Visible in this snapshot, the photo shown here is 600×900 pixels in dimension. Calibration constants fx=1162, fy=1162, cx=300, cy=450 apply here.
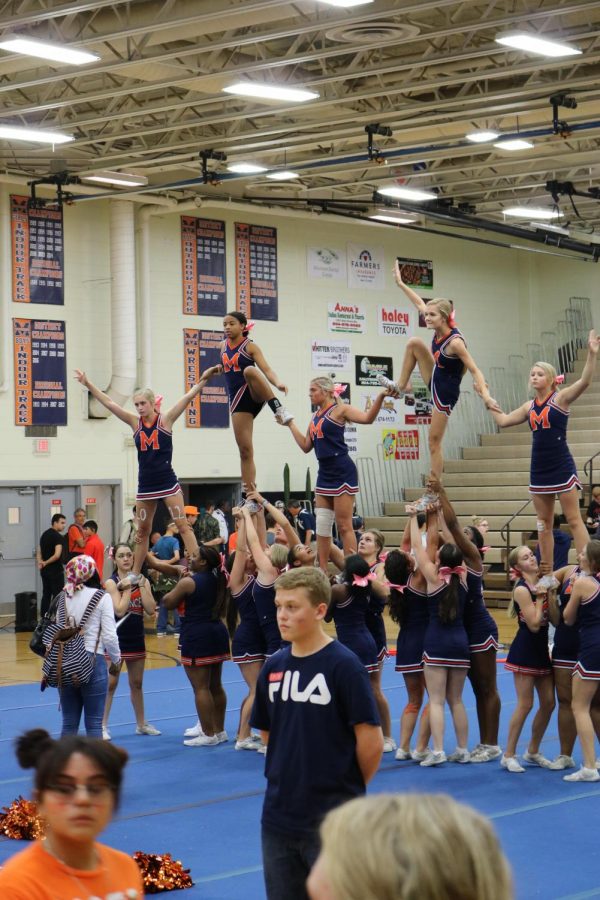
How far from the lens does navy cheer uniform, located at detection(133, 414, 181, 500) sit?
37.2 ft

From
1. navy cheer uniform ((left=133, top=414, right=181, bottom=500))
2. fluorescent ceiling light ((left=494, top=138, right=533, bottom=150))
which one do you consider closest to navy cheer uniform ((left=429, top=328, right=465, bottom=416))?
navy cheer uniform ((left=133, top=414, right=181, bottom=500))

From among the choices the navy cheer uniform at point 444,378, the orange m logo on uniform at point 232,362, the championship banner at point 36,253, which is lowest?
the navy cheer uniform at point 444,378

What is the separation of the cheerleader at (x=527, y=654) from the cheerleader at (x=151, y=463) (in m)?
3.35

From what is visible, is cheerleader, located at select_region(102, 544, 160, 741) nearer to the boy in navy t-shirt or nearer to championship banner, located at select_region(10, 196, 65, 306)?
the boy in navy t-shirt

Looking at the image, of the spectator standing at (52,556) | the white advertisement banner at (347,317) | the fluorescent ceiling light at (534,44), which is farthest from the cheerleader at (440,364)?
the white advertisement banner at (347,317)

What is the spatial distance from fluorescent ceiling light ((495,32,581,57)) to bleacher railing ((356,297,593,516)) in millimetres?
11755

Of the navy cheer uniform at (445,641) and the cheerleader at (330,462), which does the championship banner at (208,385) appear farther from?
the navy cheer uniform at (445,641)

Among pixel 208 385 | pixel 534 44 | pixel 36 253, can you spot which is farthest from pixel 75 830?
pixel 208 385

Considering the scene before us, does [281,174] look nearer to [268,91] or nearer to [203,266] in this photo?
[203,266]

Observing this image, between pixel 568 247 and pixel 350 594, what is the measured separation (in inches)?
730

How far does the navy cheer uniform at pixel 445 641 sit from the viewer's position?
31.3 feet

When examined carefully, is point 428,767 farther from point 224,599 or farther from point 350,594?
point 224,599

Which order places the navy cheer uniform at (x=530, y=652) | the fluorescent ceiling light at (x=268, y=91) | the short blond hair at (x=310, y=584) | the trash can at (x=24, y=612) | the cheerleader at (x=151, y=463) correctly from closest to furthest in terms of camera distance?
the short blond hair at (x=310, y=584), the navy cheer uniform at (x=530, y=652), the cheerleader at (x=151, y=463), the fluorescent ceiling light at (x=268, y=91), the trash can at (x=24, y=612)

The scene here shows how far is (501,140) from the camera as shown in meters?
17.8
